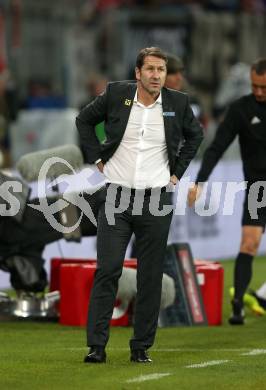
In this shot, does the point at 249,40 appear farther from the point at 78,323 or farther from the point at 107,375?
the point at 107,375

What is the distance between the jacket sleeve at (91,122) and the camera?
9680 millimetres

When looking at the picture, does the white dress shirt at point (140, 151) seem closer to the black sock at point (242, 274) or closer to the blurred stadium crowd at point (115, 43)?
the black sock at point (242, 274)

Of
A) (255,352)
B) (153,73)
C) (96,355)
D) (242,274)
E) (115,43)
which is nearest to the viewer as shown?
(153,73)

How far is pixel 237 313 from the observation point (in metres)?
12.3

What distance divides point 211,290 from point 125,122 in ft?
10.8

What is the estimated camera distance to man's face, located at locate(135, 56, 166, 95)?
31.0ft

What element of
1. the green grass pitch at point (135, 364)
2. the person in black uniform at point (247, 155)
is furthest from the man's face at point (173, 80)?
the green grass pitch at point (135, 364)

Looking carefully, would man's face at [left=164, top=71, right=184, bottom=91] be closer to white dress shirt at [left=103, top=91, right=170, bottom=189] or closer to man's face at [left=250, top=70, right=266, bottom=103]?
man's face at [left=250, top=70, right=266, bottom=103]

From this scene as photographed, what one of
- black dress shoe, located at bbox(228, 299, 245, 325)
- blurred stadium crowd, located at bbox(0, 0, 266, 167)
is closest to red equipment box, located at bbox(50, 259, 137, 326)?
black dress shoe, located at bbox(228, 299, 245, 325)

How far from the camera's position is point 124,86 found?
31.6 feet

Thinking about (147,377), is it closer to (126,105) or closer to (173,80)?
(126,105)

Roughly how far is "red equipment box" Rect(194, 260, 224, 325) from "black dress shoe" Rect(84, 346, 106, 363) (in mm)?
2845

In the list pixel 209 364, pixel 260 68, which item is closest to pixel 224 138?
pixel 260 68

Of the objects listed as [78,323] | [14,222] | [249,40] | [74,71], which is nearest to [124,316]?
[78,323]
